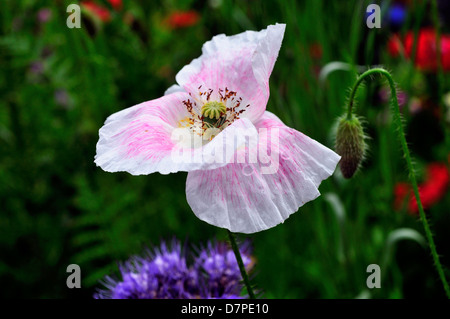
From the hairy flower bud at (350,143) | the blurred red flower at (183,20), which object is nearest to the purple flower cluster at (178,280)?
the hairy flower bud at (350,143)

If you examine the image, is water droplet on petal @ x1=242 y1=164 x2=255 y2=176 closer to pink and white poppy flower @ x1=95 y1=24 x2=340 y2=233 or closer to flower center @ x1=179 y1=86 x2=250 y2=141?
pink and white poppy flower @ x1=95 y1=24 x2=340 y2=233

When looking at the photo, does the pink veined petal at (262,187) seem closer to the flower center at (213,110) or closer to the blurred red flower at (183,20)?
the flower center at (213,110)

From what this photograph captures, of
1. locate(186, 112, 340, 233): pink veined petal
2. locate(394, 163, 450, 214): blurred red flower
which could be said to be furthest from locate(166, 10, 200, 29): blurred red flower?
locate(186, 112, 340, 233): pink veined petal

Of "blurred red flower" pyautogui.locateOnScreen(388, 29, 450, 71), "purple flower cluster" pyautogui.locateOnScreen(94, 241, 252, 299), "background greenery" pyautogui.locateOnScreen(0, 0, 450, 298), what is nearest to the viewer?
"purple flower cluster" pyautogui.locateOnScreen(94, 241, 252, 299)

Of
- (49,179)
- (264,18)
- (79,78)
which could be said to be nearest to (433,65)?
(264,18)

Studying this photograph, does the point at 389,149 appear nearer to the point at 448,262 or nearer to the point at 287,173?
the point at 448,262
